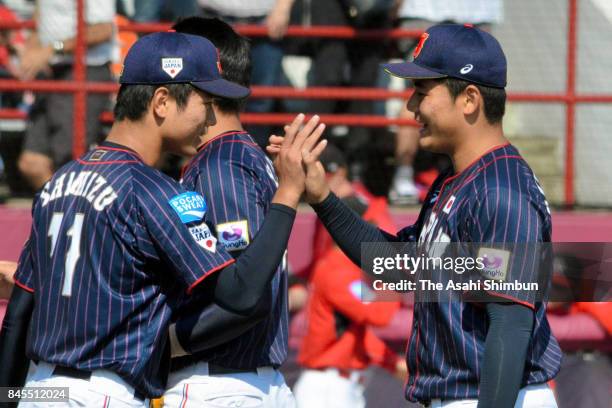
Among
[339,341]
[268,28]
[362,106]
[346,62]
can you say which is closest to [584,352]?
[339,341]

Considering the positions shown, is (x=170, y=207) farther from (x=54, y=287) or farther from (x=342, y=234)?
(x=342, y=234)

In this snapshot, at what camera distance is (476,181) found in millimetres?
2879

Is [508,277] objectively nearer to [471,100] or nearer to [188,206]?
[471,100]

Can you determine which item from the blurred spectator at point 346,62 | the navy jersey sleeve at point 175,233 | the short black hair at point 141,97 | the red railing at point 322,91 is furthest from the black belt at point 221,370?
the blurred spectator at point 346,62

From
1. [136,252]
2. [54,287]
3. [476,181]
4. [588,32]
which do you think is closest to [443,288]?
[476,181]

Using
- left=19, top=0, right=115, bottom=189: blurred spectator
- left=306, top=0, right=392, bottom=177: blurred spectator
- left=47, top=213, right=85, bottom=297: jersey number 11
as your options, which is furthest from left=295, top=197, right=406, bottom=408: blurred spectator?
left=47, top=213, right=85, bottom=297: jersey number 11

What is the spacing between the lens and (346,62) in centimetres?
691

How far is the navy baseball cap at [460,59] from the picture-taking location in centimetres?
302

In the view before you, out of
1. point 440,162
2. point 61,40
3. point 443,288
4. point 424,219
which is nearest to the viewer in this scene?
point 443,288

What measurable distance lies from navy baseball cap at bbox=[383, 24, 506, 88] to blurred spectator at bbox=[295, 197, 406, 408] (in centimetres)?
240

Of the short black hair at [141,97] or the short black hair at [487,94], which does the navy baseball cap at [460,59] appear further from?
the short black hair at [141,97]

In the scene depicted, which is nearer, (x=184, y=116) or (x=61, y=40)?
(x=184, y=116)

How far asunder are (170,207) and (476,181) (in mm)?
852

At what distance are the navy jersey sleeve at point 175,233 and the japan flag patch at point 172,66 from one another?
33 centimetres
